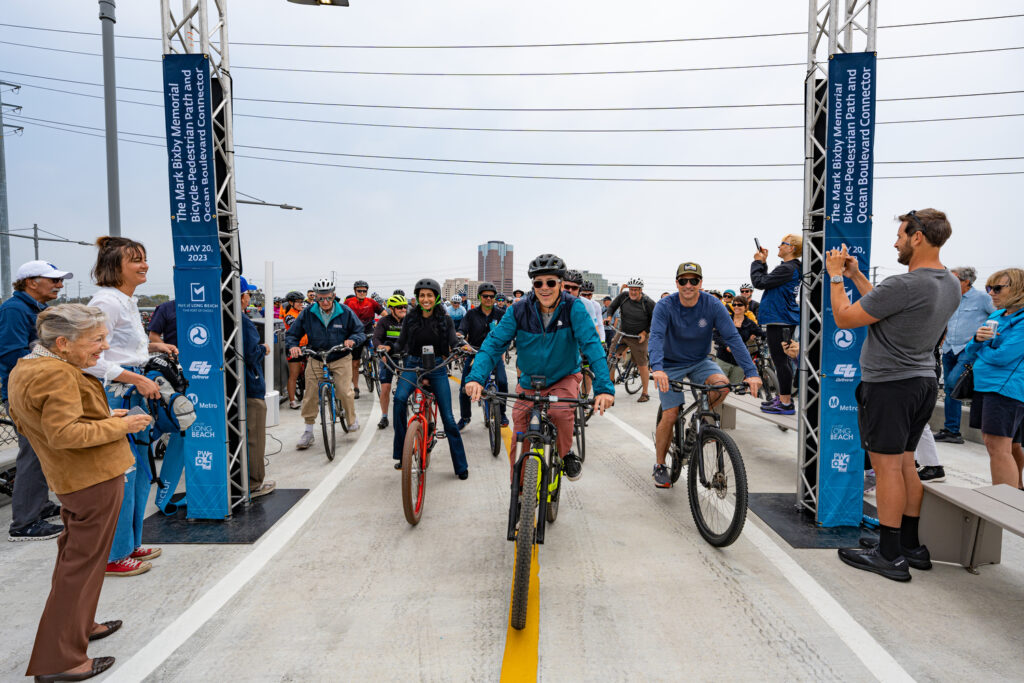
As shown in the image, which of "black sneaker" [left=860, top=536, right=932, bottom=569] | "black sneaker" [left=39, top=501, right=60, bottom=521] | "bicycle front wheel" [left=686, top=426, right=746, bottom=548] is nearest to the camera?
"black sneaker" [left=860, top=536, right=932, bottom=569]

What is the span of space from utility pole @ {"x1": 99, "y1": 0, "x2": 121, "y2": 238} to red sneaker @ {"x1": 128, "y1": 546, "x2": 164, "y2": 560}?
6254 mm

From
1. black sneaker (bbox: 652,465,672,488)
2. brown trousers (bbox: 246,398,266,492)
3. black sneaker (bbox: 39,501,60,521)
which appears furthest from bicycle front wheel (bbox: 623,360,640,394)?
black sneaker (bbox: 39,501,60,521)

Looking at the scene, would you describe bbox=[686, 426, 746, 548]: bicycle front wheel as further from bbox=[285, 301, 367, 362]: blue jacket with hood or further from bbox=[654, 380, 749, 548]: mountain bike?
bbox=[285, 301, 367, 362]: blue jacket with hood

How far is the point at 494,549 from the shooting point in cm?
423

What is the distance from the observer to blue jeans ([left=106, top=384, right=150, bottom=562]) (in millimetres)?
3711

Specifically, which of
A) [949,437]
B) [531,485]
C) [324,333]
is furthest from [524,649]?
[949,437]

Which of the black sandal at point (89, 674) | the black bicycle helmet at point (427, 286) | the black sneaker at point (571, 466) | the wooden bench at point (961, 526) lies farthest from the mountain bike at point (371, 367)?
the wooden bench at point (961, 526)

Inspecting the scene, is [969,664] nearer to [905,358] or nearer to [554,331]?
[905,358]

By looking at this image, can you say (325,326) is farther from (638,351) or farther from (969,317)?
(969,317)

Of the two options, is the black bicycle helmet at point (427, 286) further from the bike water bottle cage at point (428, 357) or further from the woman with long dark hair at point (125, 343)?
the woman with long dark hair at point (125, 343)

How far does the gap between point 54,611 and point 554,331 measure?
3382 millimetres

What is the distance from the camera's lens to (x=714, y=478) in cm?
439

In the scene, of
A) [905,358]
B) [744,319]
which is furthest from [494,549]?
[744,319]

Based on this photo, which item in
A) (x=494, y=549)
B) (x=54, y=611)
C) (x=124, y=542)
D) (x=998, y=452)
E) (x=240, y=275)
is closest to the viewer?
(x=54, y=611)
